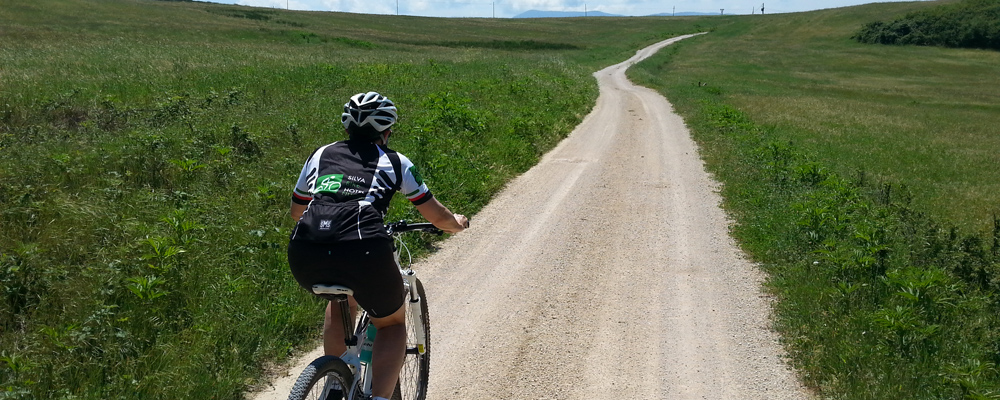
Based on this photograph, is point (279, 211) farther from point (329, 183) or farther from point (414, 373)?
point (329, 183)

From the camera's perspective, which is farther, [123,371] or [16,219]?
[16,219]

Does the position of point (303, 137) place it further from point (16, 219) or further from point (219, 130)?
point (16, 219)

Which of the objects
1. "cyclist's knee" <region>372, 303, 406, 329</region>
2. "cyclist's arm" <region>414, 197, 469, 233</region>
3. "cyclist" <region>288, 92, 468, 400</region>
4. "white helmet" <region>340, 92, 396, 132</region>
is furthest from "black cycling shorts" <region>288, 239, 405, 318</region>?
"white helmet" <region>340, 92, 396, 132</region>

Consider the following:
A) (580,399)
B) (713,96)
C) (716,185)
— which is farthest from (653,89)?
(580,399)

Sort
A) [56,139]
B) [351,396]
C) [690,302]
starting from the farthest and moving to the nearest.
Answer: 1. [56,139]
2. [690,302]
3. [351,396]

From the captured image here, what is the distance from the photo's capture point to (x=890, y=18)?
100188 millimetres

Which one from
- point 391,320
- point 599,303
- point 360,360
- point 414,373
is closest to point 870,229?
point 599,303

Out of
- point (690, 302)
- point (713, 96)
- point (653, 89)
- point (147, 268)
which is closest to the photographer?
point (147, 268)

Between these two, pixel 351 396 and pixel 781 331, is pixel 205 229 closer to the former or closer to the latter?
pixel 351 396

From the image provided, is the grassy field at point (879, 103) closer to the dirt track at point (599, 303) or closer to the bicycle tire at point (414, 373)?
the dirt track at point (599, 303)

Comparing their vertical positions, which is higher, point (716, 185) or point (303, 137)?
point (303, 137)

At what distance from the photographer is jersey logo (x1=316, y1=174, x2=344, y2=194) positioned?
3.51 m

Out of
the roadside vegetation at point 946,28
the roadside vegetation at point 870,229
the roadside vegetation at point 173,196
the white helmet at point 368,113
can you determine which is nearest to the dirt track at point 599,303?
the roadside vegetation at point 870,229

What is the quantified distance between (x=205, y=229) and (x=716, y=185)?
9.52m
